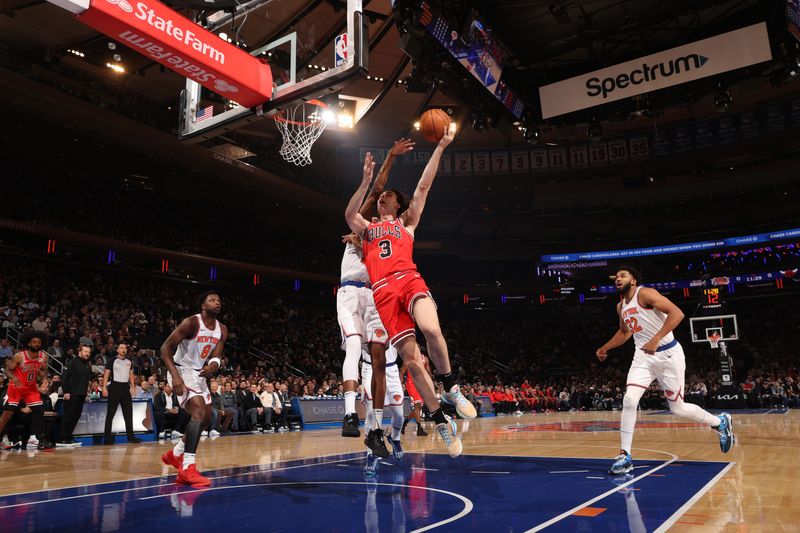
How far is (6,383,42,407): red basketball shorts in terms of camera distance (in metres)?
8.77

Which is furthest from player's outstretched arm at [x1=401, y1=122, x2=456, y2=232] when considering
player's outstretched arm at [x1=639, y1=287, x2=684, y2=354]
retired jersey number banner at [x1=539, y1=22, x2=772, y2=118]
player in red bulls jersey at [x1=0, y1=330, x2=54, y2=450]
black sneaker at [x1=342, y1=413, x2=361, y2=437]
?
retired jersey number banner at [x1=539, y1=22, x2=772, y2=118]

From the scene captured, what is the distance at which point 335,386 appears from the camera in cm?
1816

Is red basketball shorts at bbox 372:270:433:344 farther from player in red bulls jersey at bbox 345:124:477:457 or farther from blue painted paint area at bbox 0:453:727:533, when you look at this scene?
blue painted paint area at bbox 0:453:727:533

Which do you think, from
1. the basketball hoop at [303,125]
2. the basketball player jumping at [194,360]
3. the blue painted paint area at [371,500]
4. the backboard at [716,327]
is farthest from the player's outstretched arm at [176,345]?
the backboard at [716,327]

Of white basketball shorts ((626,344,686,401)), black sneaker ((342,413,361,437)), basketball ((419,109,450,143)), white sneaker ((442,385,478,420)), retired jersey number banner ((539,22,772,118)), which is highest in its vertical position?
retired jersey number banner ((539,22,772,118))

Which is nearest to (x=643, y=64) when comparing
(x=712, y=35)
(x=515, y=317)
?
(x=712, y=35)

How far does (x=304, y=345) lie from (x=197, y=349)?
19.7 m

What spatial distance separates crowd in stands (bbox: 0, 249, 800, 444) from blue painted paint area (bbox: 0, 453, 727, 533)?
713 cm

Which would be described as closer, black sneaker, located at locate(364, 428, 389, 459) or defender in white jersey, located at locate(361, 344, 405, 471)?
black sneaker, located at locate(364, 428, 389, 459)

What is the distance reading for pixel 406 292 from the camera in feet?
15.8

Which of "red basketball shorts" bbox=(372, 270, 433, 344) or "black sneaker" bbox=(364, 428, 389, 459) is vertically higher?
"red basketball shorts" bbox=(372, 270, 433, 344)

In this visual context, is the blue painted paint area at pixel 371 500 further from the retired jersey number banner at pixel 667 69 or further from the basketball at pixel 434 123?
the retired jersey number banner at pixel 667 69

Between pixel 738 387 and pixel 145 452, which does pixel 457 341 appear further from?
pixel 145 452

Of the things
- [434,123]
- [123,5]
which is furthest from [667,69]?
[123,5]
